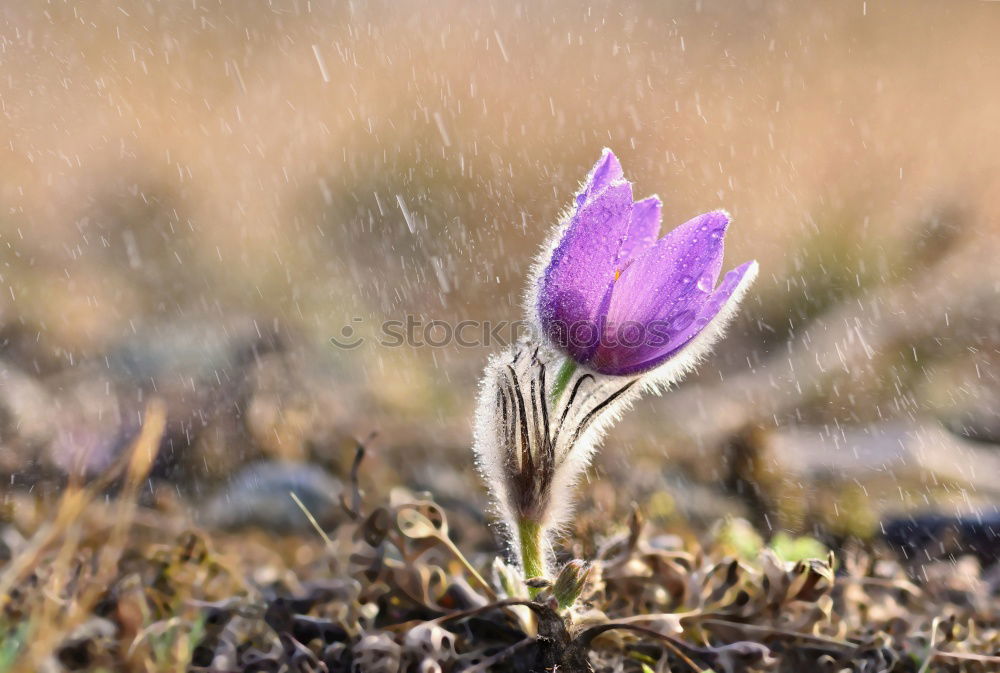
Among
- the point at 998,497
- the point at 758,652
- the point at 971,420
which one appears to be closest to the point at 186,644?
the point at 758,652

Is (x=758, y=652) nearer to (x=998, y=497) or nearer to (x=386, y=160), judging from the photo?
(x=998, y=497)

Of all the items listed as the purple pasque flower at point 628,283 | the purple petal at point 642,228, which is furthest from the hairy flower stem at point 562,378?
the purple petal at point 642,228

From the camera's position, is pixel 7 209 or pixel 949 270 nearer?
pixel 949 270

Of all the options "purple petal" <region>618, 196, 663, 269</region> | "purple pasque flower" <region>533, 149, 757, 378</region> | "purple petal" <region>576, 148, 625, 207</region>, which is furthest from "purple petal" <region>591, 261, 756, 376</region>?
"purple petal" <region>576, 148, 625, 207</region>

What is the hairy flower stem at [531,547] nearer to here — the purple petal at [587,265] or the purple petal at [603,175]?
the purple petal at [587,265]

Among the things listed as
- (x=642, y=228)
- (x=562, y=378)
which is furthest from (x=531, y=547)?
(x=642, y=228)

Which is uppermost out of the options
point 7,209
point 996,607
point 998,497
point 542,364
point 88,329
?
point 7,209

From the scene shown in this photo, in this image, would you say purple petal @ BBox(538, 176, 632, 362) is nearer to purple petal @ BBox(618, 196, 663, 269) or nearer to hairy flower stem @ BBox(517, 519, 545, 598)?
purple petal @ BBox(618, 196, 663, 269)

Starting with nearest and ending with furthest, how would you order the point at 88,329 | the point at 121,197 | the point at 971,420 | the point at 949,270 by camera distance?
the point at 971,420
the point at 88,329
the point at 949,270
the point at 121,197
